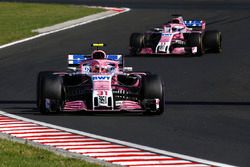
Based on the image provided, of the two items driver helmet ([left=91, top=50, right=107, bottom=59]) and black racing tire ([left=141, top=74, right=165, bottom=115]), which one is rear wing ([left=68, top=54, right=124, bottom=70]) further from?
black racing tire ([left=141, top=74, right=165, bottom=115])

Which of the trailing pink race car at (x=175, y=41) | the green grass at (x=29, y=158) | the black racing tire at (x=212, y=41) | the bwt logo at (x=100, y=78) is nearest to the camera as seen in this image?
the green grass at (x=29, y=158)

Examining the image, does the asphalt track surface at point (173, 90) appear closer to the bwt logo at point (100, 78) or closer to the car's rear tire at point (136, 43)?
the bwt logo at point (100, 78)

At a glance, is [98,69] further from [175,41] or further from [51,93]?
[175,41]

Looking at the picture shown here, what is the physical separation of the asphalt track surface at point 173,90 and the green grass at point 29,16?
1.53 metres

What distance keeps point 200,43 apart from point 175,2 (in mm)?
28095

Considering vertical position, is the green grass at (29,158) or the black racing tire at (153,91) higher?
the black racing tire at (153,91)

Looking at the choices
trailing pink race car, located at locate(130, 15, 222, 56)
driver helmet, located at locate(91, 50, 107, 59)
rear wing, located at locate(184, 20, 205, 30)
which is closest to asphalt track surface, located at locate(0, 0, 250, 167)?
trailing pink race car, located at locate(130, 15, 222, 56)

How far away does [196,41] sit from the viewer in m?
33.0

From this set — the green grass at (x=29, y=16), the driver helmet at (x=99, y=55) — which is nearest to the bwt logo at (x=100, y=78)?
the driver helmet at (x=99, y=55)

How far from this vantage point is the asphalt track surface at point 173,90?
55.5 feet

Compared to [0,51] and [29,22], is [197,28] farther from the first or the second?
[29,22]

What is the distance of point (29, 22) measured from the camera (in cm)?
4575

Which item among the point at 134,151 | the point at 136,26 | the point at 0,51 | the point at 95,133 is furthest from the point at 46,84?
the point at 136,26

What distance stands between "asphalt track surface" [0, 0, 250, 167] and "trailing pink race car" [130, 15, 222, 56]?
0.44 meters
